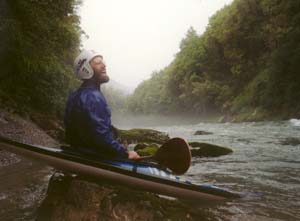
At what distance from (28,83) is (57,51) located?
228 centimetres

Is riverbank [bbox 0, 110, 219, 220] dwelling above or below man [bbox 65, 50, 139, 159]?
below

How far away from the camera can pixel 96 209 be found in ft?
12.0

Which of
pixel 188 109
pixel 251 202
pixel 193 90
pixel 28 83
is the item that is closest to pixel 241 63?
pixel 193 90

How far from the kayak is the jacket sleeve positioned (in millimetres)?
146

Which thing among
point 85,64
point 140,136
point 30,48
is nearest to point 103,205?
point 85,64

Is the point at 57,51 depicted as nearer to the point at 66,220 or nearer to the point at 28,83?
the point at 28,83

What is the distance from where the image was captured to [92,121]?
143 inches

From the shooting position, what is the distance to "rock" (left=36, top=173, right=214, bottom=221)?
3641 mm

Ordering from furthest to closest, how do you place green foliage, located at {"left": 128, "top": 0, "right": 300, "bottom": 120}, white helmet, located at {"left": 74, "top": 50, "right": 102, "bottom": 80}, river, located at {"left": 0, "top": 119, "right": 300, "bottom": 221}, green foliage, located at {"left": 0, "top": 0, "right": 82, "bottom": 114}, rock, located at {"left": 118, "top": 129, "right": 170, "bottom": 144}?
green foliage, located at {"left": 128, "top": 0, "right": 300, "bottom": 120}
rock, located at {"left": 118, "top": 129, "right": 170, "bottom": 144}
green foliage, located at {"left": 0, "top": 0, "right": 82, "bottom": 114}
river, located at {"left": 0, "top": 119, "right": 300, "bottom": 221}
white helmet, located at {"left": 74, "top": 50, "right": 102, "bottom": 80}

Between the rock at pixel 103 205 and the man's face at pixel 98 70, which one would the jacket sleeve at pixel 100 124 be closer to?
the man's face at pixel 98 70

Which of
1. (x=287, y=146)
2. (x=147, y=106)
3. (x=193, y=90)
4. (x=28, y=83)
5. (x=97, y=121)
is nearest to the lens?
(x=97, y=121)

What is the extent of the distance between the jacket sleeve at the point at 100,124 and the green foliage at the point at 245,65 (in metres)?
28.4

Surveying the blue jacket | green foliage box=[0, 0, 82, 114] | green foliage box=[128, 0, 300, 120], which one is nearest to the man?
the blue jacket

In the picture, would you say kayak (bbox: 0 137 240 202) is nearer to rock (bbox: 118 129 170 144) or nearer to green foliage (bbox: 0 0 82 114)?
green foliage (bbox: 0 0 82 114)
